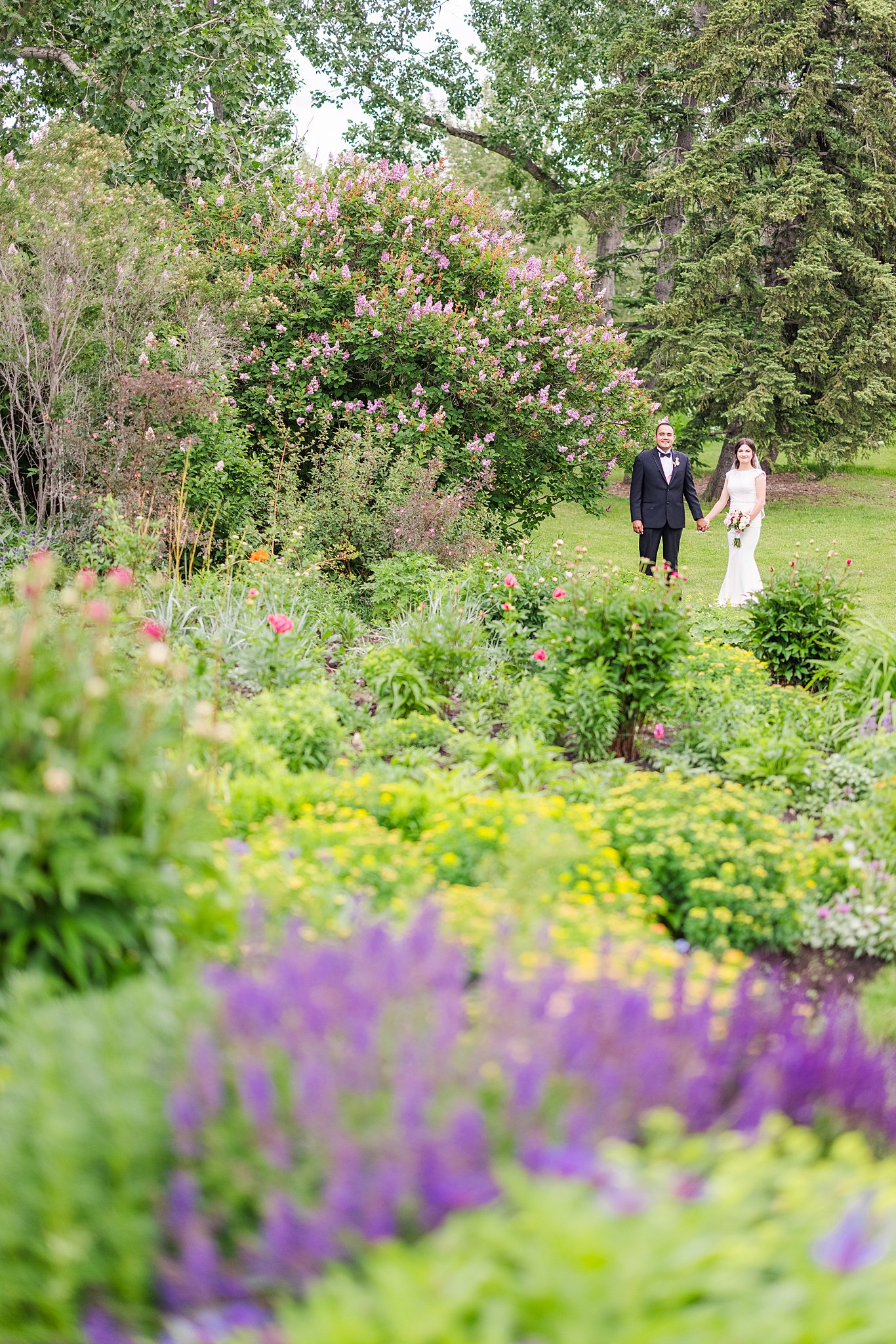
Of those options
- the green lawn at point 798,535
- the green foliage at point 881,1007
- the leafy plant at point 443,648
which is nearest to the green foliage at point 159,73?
the green lawn at point 798,535

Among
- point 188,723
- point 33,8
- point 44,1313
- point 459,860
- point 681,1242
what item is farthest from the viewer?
point 33,8

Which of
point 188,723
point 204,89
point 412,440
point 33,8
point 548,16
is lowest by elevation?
point 188,723

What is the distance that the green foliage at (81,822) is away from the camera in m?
2.20

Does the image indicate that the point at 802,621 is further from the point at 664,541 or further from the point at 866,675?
the point at 664,541

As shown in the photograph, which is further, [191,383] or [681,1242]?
[191,383]

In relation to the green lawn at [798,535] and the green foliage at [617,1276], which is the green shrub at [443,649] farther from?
the green lawn at [798,535]

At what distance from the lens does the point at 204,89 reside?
13984mm

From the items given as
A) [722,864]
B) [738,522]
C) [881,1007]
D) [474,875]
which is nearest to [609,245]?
[738,522]

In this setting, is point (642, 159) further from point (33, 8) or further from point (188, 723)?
point (188, 723)

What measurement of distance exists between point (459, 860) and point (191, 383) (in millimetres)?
5723

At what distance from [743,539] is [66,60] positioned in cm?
1127

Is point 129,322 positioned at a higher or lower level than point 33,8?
lower

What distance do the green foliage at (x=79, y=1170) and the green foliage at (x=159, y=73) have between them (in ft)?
39.6

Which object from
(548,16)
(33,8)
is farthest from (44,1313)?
(548,16)
